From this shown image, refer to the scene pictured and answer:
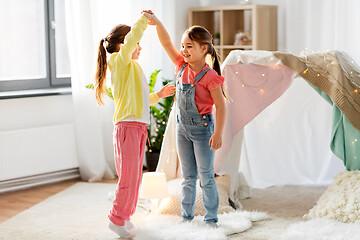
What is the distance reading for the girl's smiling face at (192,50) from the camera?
2.59 m

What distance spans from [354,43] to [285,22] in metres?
0.78

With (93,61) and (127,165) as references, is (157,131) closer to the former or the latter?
(93,61)

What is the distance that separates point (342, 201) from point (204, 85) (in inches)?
38.6

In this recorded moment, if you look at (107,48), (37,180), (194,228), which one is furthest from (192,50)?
(37,180)

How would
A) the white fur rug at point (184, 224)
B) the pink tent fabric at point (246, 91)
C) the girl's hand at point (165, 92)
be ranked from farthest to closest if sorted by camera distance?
1. the pink tent fabric at point (246, 91)
2. the girl's hand at point (165, 92)
3. the white fur rug at point (184, 224)

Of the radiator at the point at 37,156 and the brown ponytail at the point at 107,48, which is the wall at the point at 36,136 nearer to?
the radiator at the point at 37,156

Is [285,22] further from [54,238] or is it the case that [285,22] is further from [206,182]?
[54,238]

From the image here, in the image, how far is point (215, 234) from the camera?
8.56ft

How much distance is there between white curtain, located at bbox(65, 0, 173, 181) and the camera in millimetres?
4012

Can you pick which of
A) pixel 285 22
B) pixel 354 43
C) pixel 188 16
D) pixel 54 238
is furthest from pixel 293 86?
pixel 54 238

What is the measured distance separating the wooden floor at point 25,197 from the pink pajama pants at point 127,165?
845mm

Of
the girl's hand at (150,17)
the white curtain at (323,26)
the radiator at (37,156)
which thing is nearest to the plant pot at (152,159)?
the radiator at (37,156)

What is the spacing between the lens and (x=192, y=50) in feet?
8.51

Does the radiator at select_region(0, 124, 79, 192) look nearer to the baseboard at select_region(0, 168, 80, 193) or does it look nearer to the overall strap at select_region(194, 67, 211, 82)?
the baseboard at select_region(0, 168, 80, 193)
